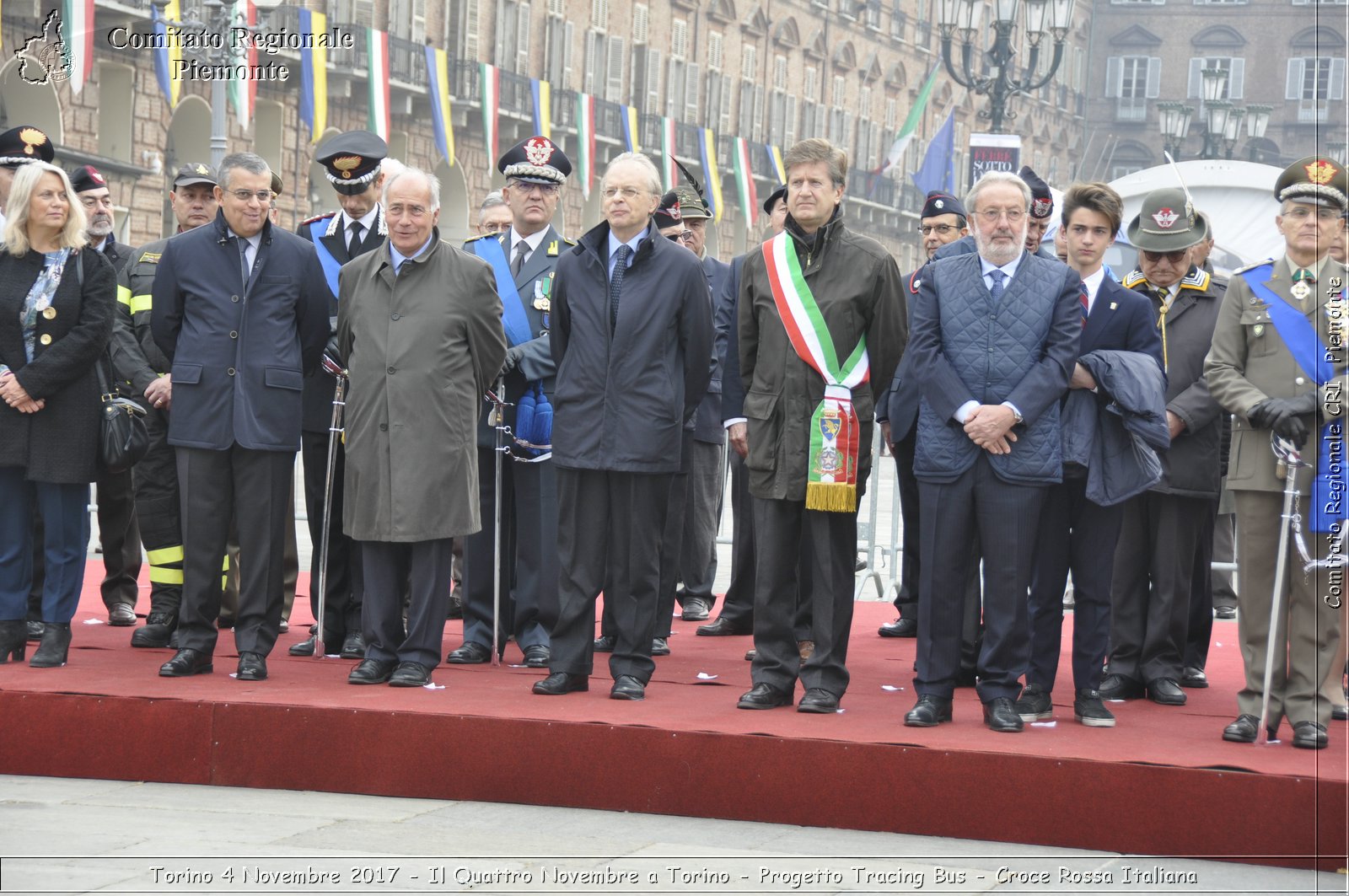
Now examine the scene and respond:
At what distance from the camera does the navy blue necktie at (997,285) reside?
21.0ft

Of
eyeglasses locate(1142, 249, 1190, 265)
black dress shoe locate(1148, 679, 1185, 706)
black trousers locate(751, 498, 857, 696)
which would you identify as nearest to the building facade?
eyeglasses locate(1142, 249, 1190, 265)

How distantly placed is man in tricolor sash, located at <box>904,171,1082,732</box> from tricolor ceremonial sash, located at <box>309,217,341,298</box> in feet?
8.61

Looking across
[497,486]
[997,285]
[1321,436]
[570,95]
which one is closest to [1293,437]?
[1321,436]

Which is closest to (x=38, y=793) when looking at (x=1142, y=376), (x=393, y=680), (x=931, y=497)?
(x=393, y=680)

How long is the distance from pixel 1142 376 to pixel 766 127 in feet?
143

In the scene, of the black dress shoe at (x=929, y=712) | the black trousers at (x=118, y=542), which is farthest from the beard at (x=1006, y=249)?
the black trousers at (x=118, y=542)

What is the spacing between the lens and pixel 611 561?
6.98 meters

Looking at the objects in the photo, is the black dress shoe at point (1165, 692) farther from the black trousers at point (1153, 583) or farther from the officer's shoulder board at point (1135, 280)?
the officer's shoulder board at point (1135, 280)

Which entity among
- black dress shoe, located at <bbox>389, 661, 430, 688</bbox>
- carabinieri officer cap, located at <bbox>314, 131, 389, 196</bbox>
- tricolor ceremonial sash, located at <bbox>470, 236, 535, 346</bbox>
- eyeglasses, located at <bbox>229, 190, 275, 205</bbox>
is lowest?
black dress shoe, located at <bbox>389, 661, 430, 688</bbox>

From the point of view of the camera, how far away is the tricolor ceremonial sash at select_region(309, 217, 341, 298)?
7.82 metres

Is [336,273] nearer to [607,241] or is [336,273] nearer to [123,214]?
[607,241]

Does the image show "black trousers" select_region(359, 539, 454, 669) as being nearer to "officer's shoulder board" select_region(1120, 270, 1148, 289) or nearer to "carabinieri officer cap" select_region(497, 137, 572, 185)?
"carabinieri officer cap" select_region(497, 137, 572, 185)

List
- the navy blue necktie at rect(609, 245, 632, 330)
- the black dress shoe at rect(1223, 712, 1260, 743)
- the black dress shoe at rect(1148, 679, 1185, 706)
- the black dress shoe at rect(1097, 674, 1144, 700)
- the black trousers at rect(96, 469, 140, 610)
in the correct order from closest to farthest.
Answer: the black dress shoe at rect(1223, 712, 1260, 743), the navy blue necktie at rect(609, 245, 632, 330), the black dress shoe at rect(1148, 679, 1185, 706), the black dress shoe at rect(1097, 674, 1144, 700), the black trousers at rect(96, 469, 140, 610)

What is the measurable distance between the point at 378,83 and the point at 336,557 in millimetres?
24085
